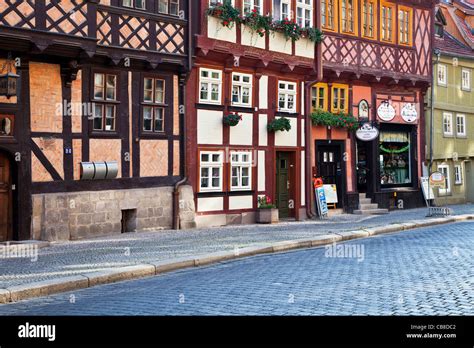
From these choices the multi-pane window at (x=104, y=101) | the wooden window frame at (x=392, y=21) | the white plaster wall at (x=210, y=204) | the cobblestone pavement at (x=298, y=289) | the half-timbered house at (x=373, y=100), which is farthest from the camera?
the wooden window frame at (x=392, y=21)

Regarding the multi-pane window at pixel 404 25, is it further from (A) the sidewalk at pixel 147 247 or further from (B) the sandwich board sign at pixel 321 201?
(A) the sidewalk at pixel 147 247

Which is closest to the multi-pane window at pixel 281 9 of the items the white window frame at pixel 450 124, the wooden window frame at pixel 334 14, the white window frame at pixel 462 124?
the wooden window frame at pixel 334 14

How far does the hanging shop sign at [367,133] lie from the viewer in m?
25.5

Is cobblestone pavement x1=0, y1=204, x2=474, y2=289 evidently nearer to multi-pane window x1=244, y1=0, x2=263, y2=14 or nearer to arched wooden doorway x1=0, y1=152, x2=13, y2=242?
arched wooden doorway x1=0, y1=152, x2=13, y2=242

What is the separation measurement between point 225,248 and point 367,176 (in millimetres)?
13706

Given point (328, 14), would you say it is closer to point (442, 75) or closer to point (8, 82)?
point (442, 75)

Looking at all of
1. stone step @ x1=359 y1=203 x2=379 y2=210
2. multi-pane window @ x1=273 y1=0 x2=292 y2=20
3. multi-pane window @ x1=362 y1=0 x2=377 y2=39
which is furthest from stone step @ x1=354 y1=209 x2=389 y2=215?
multi-pane window @ x1=273 y1=0 x2=292 y2=20

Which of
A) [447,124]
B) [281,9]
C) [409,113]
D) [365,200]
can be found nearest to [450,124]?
[447,124]

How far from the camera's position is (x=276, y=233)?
18.4m

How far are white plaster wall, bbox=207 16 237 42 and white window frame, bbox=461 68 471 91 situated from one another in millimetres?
16394

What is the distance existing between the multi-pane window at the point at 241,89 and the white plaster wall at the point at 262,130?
2.26 ft

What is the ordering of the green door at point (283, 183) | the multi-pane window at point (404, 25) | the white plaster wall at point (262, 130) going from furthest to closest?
1. the multi-pane window at point (404, 25)
2. the green door at point (283, 183)
3. the white plaster wall at point (262, 130)

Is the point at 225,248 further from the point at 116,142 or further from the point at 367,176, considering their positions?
the point at 367,176

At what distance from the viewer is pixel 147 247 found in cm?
1506
